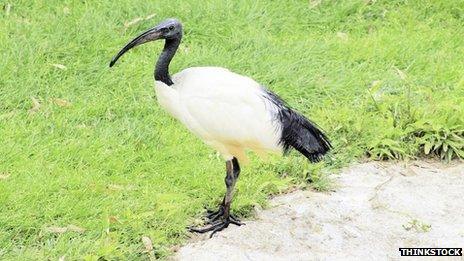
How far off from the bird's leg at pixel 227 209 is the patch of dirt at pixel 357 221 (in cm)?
5

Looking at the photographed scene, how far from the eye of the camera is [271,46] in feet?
24.8

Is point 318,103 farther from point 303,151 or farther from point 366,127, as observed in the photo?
point 303,151

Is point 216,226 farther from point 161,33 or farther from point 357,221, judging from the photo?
point 161,33

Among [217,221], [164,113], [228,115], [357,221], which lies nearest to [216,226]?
[217,221]

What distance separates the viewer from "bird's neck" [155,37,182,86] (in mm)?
5148

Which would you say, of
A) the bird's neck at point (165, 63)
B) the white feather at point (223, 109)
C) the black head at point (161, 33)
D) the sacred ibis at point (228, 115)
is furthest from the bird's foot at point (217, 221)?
the black head at point (161, 33)

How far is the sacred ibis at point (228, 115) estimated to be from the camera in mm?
4938

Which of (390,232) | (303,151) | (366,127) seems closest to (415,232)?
(390,232)

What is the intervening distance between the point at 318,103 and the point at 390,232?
5.83ft

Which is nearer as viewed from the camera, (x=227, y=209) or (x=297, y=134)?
(x=297, y=134)

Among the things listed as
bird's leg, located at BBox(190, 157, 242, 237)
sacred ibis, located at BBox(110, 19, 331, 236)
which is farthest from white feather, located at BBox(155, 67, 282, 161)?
bird's leg, located at BBox(190, 157, 242, 237)

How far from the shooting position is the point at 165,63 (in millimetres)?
5207

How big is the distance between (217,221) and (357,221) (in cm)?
85

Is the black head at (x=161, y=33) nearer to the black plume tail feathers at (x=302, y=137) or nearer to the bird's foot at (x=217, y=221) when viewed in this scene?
the black plume tail feathers at (x=302, y=137)
